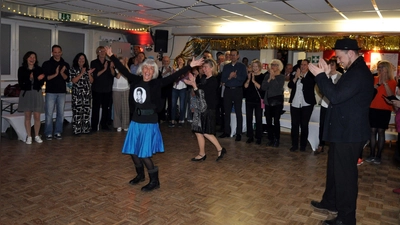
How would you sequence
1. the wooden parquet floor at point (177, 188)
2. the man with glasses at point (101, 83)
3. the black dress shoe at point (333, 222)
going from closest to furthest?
the black dress shoe at point (333, 222) < the wooden parquet floor at point (177, 188) < the man with glasses at point (101, 83)

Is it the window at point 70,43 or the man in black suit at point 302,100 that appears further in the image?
the window at point 70,43

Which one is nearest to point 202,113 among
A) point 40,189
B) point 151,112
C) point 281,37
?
point 151,112

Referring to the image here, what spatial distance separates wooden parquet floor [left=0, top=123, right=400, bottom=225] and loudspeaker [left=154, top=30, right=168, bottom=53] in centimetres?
463

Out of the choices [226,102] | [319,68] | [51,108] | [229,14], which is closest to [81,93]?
[51,108]

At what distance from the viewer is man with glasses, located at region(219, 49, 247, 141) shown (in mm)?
6754

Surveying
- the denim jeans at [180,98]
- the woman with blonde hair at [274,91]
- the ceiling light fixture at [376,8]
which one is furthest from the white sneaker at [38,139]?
the ceiling light fixture at [376,8]

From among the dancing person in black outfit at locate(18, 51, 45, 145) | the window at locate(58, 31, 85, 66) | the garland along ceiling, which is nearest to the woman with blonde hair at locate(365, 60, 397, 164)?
the garland along ceiling

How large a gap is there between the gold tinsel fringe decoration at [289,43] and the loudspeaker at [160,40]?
0.58 m

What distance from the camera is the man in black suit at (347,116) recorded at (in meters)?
2.88

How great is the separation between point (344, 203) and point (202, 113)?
2403 mm

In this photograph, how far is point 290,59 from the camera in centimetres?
1226

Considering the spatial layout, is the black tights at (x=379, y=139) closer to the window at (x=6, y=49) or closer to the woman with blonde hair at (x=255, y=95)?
the woman with blonde hair at (x=255, y=95)

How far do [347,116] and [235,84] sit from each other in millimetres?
3917

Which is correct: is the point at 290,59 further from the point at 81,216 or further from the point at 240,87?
the point at 81,216
